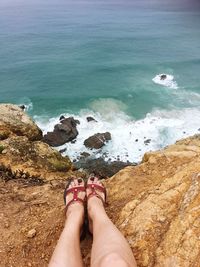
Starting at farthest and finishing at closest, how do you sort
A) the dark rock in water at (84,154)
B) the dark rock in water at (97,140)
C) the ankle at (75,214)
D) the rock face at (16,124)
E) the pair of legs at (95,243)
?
the dark rock in water at (97,140)
the dark rock in water at (84,154)
the rock face at (16,124)
the ankle at (75,214)
the pair of legs at (95,243)

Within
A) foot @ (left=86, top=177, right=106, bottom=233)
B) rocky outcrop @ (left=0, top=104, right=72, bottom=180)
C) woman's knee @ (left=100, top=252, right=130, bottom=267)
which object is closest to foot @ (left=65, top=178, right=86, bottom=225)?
foot @ (left=86, top=177, right=106, bottom=233)

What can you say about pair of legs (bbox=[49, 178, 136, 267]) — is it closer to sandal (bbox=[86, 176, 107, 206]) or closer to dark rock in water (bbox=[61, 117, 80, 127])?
sandal (bbox=[86, 176, 107, 206])

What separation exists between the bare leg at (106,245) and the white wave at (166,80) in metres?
33.0

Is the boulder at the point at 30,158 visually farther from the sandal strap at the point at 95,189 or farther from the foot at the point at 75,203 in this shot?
the sandal strap at the point at 95,189

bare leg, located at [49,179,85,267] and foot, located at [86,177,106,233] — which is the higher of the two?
bare leg, located at [49,179,85,267]

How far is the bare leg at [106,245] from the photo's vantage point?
365 centimetres

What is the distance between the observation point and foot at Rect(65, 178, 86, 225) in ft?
16.6

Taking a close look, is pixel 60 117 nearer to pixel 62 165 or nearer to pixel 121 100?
pixel 121 100

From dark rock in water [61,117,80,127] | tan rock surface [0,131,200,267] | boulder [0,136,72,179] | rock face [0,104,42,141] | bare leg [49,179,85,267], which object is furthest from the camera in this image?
dark rock in water [61,117,80,127]

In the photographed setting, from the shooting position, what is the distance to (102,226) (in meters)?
Result: 4.57

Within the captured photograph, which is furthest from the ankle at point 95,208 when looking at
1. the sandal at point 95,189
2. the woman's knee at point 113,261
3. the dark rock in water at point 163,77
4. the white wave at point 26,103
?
the dark rock in water at point 163,77

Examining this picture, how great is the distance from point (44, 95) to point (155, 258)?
3147cm

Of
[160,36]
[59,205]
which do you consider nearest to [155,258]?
[59,205]

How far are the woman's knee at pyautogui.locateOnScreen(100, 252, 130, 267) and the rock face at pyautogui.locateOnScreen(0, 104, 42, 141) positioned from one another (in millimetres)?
8845
